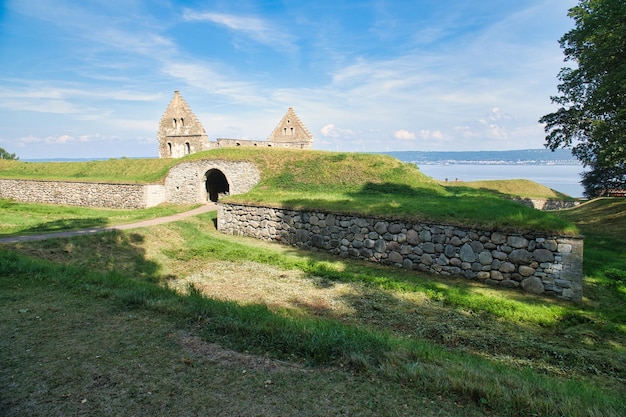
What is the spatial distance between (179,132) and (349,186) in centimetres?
2619

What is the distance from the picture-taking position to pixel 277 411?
3713 mm

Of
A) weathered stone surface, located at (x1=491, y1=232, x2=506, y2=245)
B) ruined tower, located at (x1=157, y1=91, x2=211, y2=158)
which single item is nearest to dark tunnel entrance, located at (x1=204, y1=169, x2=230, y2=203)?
ruined tower, located at (x1=157, y1=91, x2=211, y2=158)

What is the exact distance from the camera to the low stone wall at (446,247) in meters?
10.1

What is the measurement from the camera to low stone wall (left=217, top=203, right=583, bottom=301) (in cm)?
1015

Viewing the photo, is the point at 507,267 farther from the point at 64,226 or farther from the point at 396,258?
the point at 64,226

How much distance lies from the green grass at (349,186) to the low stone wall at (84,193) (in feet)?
3.23

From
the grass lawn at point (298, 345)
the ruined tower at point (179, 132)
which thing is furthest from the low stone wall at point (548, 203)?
the ruined tower at point (179, 132)

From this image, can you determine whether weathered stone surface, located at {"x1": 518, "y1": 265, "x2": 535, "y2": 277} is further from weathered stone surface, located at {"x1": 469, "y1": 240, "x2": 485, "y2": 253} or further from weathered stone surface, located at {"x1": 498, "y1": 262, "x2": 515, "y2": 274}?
weathered stone surface, located at {"x1": 469, "y1": 240, "x2": 485, "y2": 253}

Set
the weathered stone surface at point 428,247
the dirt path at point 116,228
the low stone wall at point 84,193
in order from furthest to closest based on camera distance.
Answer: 1. the low stone wall at point 84,193
2. the weathered stone surface at point 428,247
3. the dirt path at point 116,228

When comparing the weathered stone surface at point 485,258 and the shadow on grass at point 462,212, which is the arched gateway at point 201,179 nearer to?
the shadow on grass at point 462,212

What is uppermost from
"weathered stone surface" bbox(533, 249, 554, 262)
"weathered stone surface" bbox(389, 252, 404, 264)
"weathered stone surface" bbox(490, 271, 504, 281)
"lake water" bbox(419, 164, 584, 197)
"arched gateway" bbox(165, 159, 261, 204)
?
"arched gateway" bbox(165, 159, 261, 204)

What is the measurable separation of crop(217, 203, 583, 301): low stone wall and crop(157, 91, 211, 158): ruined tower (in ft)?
82.3

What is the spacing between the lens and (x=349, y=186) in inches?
827

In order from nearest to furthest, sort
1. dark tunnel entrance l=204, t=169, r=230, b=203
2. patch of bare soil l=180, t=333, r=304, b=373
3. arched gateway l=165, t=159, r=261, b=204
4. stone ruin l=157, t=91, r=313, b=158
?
patch of bare soil l=180, t=333, r=304, b=373, arched gateway l=165, t=159, r=261, b=204, dark tunnel entrance l=204, t=169, r=230, b=203, stone ruin l=157, t=91, r=313, b=158
